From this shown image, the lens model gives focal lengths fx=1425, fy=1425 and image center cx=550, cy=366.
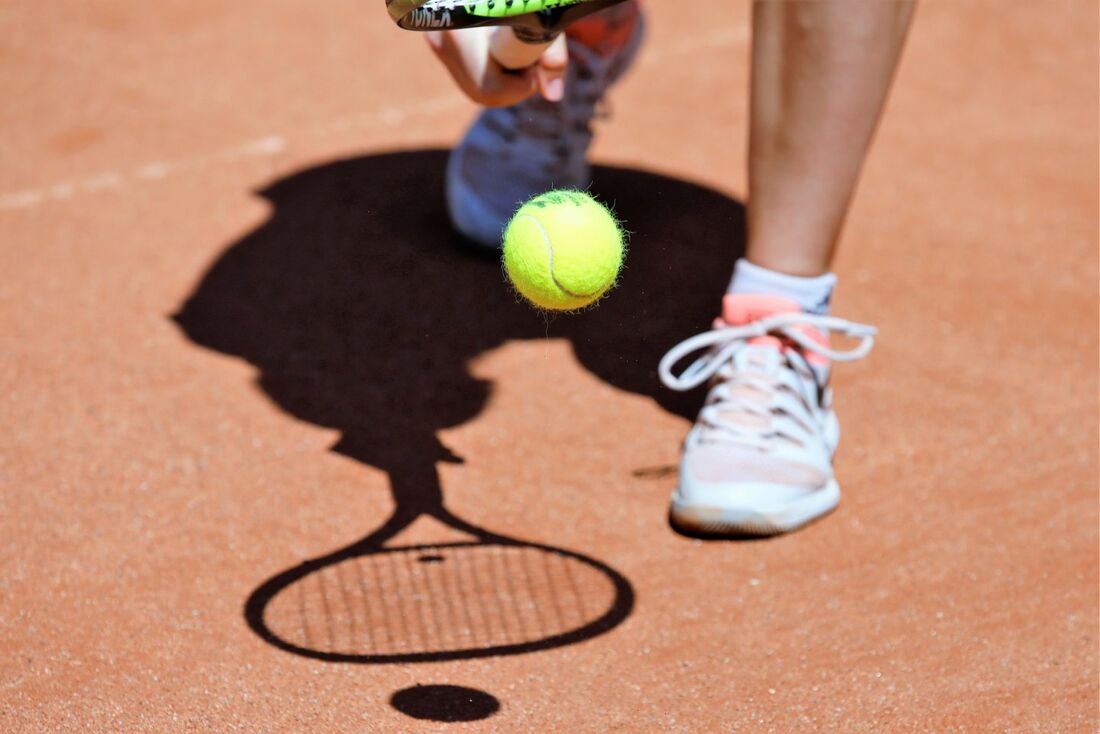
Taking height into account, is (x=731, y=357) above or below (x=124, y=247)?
above

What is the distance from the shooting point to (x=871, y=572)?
1621 millimetres

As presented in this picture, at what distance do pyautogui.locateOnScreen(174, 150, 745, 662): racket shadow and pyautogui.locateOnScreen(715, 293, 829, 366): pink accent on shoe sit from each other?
0.60 ft

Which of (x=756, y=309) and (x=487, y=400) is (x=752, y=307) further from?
(x=487, y=400)

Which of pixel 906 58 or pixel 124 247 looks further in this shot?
pixel 906 58

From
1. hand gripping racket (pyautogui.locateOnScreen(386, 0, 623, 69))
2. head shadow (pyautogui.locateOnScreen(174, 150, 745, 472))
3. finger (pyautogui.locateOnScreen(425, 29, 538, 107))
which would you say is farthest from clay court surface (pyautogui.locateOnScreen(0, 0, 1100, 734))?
hand gripping racket (pyautogui.locateOnScreen(386, 0, 623, 69))

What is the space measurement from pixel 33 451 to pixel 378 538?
50 centimetres

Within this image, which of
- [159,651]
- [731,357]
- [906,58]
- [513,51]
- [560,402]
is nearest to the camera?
[159,651]

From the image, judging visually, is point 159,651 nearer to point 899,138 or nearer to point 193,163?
point 193,163

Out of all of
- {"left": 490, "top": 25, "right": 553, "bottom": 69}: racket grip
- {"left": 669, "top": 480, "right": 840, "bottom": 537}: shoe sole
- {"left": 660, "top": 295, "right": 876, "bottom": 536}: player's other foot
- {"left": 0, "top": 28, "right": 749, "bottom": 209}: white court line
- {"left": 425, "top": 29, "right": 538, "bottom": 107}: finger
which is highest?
{"left": 490, "top": 25, "right": 553, "bottom": 69}: racket grip

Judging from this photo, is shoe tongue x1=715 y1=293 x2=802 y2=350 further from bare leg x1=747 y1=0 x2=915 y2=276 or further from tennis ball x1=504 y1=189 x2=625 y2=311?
tennis ball x1=504 y1=189 x2=625 y2=311

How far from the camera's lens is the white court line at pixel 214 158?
8.29ft

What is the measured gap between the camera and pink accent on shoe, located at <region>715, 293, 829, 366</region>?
1.78 meters

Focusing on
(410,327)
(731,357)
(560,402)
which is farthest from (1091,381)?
(410,327)

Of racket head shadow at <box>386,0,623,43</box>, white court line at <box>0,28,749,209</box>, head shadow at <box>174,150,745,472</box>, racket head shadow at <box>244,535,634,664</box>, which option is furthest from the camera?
white court line at <box>0,28,749,209</box>
